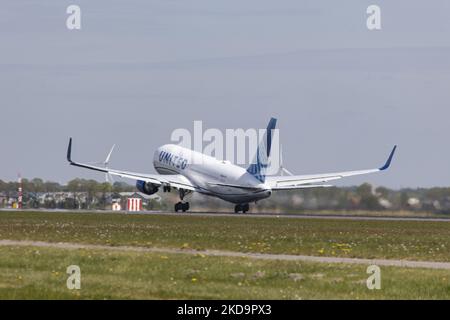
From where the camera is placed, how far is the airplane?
10038 centimetres

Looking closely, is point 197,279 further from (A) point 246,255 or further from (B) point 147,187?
(B) point 147,187

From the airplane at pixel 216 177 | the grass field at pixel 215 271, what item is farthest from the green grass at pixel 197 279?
the airplane at pixel 216 177

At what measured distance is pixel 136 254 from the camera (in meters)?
37.2

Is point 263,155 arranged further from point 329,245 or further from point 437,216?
point 329,245

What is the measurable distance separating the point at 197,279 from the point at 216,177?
2965 inches

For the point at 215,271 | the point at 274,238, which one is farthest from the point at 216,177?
the point at 215,271

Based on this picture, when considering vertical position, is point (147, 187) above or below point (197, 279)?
above

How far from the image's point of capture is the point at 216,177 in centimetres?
10512

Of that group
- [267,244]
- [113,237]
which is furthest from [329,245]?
[113,237]

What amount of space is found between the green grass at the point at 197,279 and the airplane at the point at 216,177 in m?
63.6

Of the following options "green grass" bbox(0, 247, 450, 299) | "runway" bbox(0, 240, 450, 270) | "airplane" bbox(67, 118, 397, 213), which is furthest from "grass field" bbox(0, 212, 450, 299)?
"airplane" bbox(67, 118, 397, 213)

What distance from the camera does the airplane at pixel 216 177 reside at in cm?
10038

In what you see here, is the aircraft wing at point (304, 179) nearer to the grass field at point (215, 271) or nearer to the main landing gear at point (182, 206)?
the main landing gear at point (182, 206)

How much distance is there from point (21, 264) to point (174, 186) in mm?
70860
